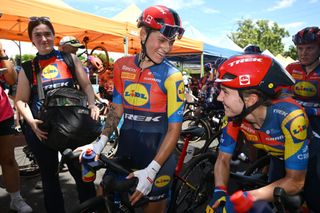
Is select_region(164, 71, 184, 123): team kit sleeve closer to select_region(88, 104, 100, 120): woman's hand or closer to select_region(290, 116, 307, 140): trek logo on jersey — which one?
select_region(290, 116, 307, 140): trek logo on jersey

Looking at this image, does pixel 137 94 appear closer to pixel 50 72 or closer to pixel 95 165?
pixel 95 165

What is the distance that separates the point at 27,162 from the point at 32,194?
1365 millimetres

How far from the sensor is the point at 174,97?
189 cm

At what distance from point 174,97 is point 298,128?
81 centimetres

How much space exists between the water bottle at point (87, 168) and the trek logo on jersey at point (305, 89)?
3068 mm

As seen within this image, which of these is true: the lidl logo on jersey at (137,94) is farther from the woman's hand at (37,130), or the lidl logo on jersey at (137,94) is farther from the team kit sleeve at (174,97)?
the woman's hand at (37,130)

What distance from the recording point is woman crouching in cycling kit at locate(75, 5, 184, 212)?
191cm

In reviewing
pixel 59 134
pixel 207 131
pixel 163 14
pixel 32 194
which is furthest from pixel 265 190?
pixel 207 131

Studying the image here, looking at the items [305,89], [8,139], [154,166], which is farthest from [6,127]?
[305,89]

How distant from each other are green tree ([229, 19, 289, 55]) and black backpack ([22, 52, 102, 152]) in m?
65.5

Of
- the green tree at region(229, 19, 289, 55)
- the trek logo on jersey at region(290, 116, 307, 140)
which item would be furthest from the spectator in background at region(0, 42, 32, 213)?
the green tree at region(229, 19, 289, 55)

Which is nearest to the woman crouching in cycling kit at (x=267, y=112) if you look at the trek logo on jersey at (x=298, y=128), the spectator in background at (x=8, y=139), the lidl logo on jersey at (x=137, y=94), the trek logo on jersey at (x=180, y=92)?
the trek logo on jersey at (x=298, y=128)

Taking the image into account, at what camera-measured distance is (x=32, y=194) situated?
13.0ft

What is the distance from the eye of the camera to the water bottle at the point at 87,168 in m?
1.82
